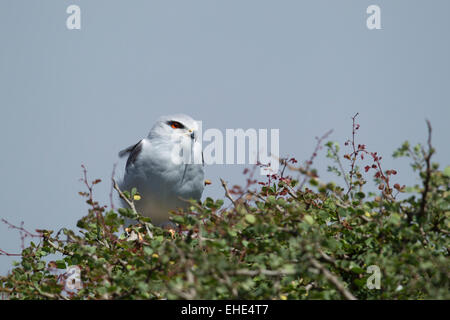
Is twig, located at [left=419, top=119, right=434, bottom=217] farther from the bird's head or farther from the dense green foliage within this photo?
the bird's head

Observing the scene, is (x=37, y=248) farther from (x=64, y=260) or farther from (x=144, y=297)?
(x=144, y=297)

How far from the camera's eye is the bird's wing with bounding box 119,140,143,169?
527 cm

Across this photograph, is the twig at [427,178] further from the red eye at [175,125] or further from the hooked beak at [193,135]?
the red eye at [175,125]

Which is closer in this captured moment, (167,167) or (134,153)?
(167,167)

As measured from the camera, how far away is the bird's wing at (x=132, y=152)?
5.27 meters

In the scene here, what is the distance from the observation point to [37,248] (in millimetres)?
3932

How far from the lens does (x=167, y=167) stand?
16.3 feet

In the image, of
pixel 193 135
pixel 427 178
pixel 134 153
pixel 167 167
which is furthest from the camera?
pixel 134 153

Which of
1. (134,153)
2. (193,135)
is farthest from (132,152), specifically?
(193,135)

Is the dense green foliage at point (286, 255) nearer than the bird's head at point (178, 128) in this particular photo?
Yes

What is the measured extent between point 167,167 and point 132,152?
0.66 meters

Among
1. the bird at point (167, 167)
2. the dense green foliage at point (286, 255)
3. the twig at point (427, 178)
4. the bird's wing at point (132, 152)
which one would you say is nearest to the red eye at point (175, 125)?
the bird at point (167, 167)

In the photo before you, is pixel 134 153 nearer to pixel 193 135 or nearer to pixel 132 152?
pixel 132 152

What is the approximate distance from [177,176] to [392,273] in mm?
2945
